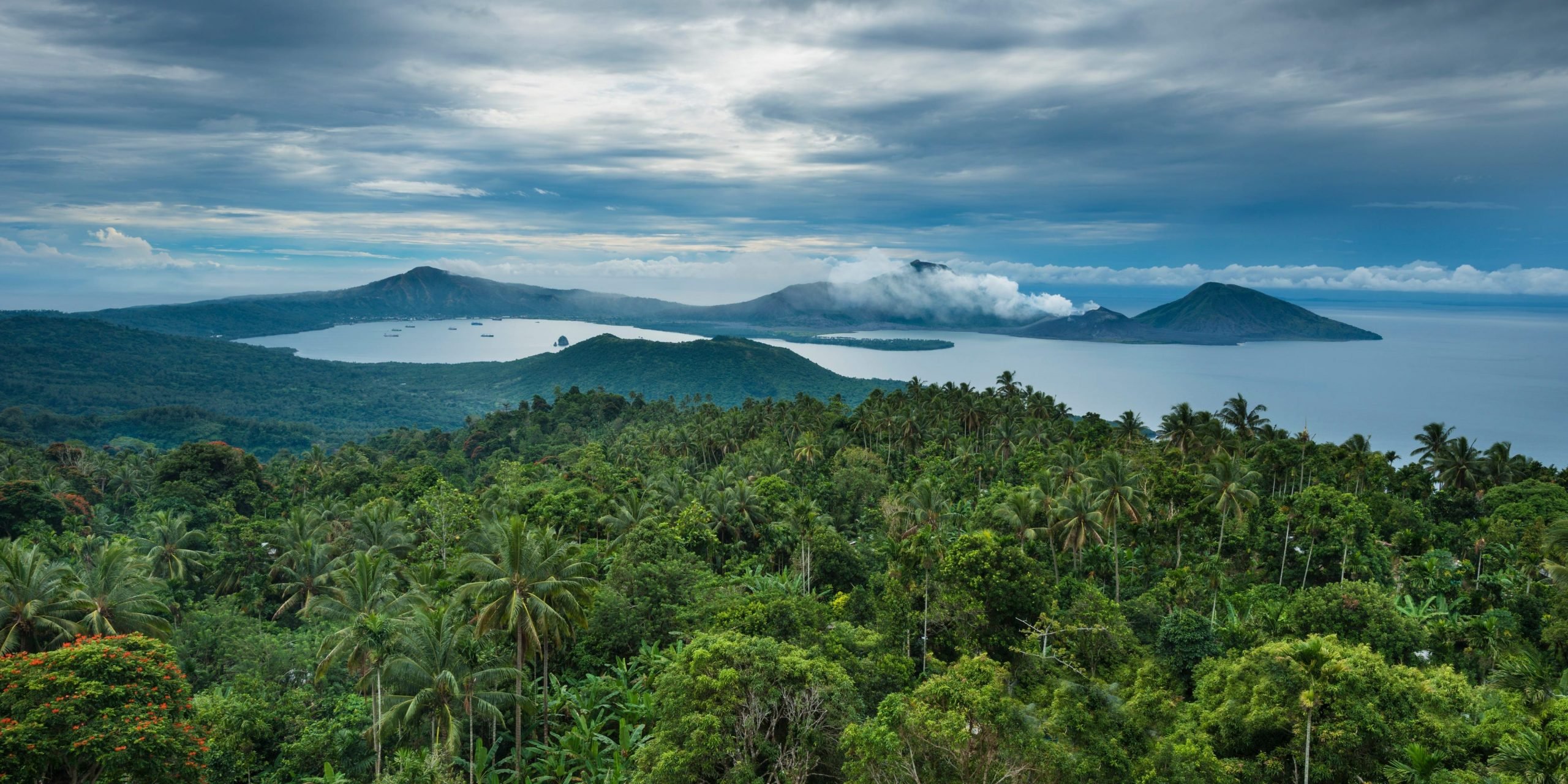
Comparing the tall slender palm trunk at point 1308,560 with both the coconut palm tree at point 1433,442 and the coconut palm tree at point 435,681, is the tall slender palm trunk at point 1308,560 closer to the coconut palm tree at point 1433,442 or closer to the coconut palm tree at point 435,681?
the coconut palm tree at point 1433,442

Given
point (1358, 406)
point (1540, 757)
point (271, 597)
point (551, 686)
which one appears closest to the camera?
point (1540, 757)

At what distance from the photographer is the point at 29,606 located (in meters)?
27.8

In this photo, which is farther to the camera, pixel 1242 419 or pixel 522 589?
pixel 1242 419

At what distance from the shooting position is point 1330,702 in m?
23.7

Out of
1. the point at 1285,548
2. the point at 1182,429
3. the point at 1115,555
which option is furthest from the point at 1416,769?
the point at 1182,429

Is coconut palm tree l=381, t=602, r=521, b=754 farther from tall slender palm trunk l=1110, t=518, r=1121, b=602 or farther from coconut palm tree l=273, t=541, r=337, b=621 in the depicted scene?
tall slender palm trunk l=1110, t=518, r=1121, b=602

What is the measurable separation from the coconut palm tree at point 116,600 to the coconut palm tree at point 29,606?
1.71ft

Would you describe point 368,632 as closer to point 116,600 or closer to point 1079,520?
point 116,600

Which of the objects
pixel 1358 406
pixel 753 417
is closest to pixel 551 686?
pixel 753 417

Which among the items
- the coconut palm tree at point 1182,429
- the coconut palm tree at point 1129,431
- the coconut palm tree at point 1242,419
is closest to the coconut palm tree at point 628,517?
the coconut palm tree at point 1129,431

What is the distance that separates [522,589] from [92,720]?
11.1 meters

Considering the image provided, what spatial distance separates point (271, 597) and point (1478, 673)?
62.8m

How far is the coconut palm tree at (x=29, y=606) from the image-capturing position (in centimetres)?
2752

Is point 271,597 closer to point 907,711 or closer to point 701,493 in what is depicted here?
point 701,493
